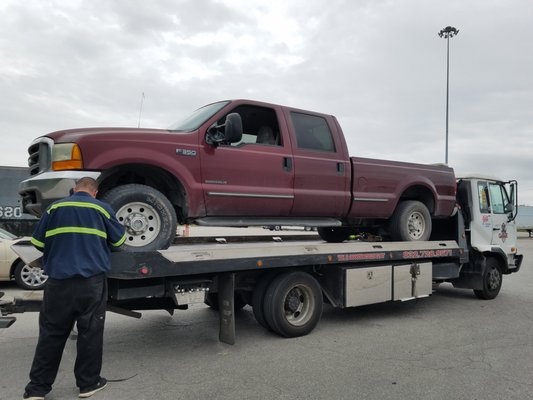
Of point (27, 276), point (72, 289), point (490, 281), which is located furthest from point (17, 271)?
point (490, 281)

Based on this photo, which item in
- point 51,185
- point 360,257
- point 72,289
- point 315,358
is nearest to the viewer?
point 72,289

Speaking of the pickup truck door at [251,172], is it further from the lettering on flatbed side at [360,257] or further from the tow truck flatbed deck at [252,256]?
the lettering on flatbed side at [360,257]

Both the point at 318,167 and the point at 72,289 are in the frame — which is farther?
the point at 318,167

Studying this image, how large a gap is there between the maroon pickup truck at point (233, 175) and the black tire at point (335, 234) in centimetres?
79

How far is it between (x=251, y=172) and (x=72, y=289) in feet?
7.60

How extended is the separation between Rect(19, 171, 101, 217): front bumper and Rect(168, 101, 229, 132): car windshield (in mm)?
1264

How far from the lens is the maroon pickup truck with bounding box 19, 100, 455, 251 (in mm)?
4297

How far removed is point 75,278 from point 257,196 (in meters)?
2.24

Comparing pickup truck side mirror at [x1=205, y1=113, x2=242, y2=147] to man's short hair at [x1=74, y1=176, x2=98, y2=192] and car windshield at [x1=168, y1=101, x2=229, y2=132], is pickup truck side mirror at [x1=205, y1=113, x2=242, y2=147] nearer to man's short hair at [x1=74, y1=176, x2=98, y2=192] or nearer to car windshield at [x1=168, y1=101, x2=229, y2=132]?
car windshield at [x1=168, y1=101, x2=229, y2=132]

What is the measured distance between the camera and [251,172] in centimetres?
518

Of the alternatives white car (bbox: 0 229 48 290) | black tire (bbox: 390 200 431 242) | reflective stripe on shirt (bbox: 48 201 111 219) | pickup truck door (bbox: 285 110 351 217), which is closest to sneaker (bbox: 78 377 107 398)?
reflective stripe on shirt (bbox: 48 201 111 219)

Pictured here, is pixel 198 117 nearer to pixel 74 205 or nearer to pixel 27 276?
pixel 74 205

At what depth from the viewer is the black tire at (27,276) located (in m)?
8.45

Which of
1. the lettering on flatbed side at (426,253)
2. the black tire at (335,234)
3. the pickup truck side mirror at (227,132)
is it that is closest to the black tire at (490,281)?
the lettering on flatbed side at (426,253)
